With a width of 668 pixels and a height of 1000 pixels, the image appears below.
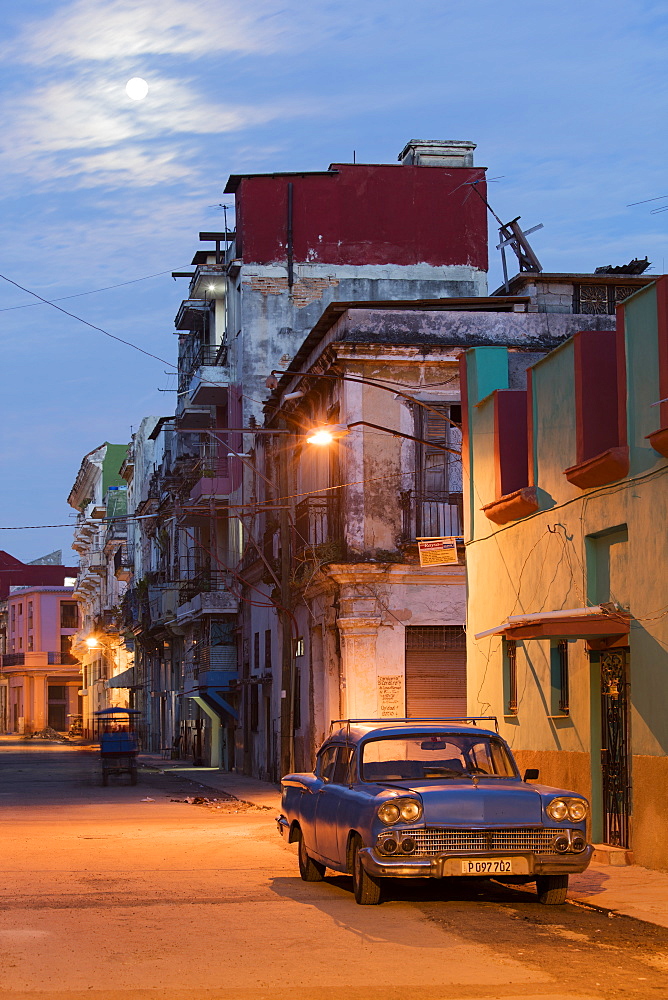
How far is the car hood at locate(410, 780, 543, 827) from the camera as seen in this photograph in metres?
11.6

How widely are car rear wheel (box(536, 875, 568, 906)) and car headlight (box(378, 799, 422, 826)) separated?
1232 millimetres

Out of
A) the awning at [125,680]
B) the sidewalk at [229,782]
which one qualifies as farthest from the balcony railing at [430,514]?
the awning at [125,680]

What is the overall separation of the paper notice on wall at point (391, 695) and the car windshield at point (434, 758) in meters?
14.6

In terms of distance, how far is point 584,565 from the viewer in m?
16.9

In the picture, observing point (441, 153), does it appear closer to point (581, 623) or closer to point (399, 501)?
point (399, 501)

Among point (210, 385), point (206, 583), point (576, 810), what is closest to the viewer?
point (576, 810)

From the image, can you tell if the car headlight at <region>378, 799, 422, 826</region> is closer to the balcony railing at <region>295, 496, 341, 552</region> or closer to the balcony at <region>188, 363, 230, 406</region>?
the balcony railing at <region>295, 496, 341, 552</region>

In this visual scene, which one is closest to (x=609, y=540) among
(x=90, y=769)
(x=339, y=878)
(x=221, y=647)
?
(x=339, y=878)

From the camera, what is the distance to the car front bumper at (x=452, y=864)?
37.5 feet

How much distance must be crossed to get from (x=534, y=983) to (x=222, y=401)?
36781 mm

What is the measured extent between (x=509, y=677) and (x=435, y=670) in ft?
26.5

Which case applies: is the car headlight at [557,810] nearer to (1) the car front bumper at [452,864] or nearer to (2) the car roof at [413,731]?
(1) the car front bumper at [452,864]

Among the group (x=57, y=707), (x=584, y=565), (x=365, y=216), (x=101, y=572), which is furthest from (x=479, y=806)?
(x=57, y=707)

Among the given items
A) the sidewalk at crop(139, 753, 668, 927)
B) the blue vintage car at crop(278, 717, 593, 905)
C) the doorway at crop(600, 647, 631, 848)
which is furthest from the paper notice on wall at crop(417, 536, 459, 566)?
the blue vintage car at crop(278, 717, 593, 905)
